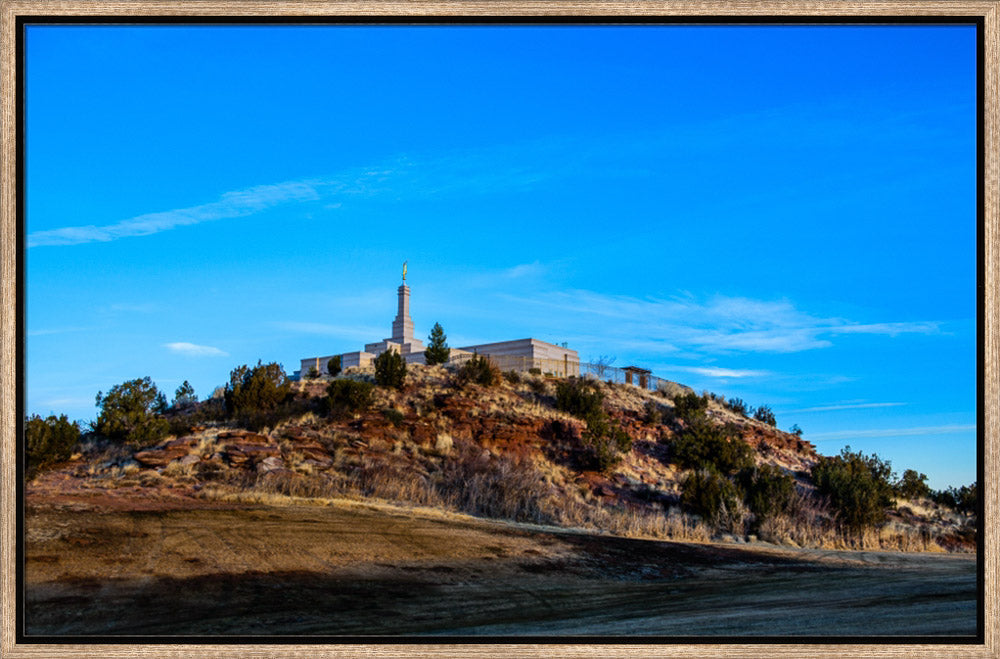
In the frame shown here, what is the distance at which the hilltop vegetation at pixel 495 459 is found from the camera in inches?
709

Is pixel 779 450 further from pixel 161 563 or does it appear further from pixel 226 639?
pixel 226 639

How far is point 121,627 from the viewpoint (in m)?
7.26

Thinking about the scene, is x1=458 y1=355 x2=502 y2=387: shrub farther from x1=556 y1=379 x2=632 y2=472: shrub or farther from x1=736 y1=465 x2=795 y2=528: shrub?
x1=736 y1=465 x2=795 y2=528: shrub

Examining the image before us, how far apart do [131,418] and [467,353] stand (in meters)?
19.0

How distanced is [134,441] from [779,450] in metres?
22.9

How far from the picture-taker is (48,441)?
19047 mm

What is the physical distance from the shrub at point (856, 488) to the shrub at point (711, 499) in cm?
305

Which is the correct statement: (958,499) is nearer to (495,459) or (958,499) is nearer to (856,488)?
(856,488)

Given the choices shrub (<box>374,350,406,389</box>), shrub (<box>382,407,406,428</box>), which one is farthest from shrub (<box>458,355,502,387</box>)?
shrub (<box>382,407,406,428</box>)

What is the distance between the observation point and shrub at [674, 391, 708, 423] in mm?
31425

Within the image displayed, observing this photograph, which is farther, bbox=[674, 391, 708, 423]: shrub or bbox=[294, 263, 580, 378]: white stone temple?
bbox=[294, 263, 580, 378]: white stone temple

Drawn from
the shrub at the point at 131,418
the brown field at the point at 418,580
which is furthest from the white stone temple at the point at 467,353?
the brown field at the point at 418,580

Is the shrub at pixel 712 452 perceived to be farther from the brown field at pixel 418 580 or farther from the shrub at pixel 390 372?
the brown field at pixel 418 580

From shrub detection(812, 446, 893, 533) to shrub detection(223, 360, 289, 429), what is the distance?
51.8 ft
